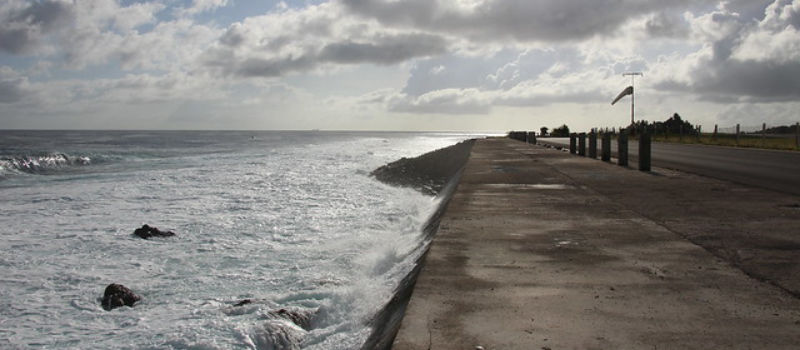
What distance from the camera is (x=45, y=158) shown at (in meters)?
32.8

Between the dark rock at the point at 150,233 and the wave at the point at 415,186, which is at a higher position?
the wave at the point at 415,186

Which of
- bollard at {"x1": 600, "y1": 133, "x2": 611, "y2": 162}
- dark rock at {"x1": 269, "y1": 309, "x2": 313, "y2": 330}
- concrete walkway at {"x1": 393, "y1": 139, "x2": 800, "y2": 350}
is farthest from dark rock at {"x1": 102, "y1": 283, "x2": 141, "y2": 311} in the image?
bollard at {"x1": 600, "y1": 133, "x2": 611, "y2": 162}

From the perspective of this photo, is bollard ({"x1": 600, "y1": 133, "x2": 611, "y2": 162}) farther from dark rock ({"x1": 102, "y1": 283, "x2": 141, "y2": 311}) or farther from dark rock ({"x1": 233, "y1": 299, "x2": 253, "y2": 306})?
dark rock ({"x1": 102, "y1": 283, "x2": 141, "y2": 311})

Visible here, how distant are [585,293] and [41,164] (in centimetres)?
3381

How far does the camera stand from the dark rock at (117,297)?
20.1ft

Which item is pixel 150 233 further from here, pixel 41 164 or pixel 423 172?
pixel 41 164

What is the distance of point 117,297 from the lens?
6199 millimetres

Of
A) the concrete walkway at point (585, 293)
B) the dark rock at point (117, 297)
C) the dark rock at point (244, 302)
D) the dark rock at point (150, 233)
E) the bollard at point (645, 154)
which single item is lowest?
the dark rock at point (117, 297)

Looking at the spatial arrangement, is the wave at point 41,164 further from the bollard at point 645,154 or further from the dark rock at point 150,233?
the bollard at point 645,154

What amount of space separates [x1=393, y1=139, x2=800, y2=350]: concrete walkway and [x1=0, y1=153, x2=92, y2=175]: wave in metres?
27.7

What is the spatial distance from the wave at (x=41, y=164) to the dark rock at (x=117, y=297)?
24237mm

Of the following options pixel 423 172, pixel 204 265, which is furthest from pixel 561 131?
pixel 204 265

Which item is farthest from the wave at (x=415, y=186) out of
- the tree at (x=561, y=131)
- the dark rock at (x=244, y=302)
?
the tree at (x=561, y=131)

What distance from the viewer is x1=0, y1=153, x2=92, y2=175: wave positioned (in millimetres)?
27672
